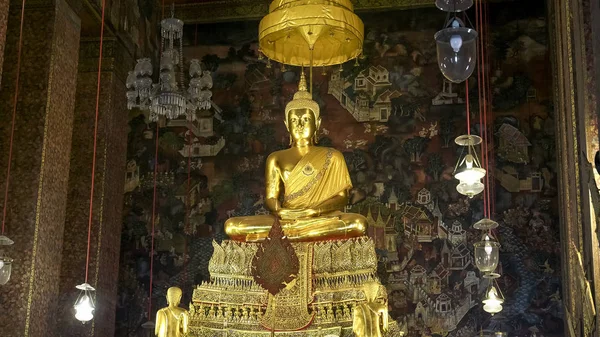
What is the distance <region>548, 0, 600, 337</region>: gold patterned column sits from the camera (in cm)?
529

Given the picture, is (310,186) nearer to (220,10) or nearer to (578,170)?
(578,170)

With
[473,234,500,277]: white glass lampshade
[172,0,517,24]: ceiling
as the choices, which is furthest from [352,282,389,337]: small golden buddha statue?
[172,0,517,24]: ceiling

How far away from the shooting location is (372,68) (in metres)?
10.5

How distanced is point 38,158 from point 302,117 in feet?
8.46

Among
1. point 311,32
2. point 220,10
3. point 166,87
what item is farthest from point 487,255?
point 220,10

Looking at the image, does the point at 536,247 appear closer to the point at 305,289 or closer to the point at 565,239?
the point at 565,239

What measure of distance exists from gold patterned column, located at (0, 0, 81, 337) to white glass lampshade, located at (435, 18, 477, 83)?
4171 mm

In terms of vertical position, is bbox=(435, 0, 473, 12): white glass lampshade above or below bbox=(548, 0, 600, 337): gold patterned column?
above

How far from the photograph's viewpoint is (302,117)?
28.4ft

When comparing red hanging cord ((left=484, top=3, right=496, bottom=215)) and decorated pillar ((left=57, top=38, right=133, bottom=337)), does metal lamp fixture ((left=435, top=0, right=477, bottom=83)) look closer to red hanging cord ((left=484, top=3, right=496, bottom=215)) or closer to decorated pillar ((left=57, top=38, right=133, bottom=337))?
red hanging cord ((left=484, top=3, right=496, bottom=215))

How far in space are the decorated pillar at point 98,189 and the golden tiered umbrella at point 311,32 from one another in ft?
6.16

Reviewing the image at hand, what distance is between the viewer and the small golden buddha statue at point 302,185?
788 cm

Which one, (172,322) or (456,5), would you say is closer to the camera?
(456,5)

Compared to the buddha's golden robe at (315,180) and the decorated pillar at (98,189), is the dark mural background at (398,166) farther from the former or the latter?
the buddha's golden robe at (315,180)
